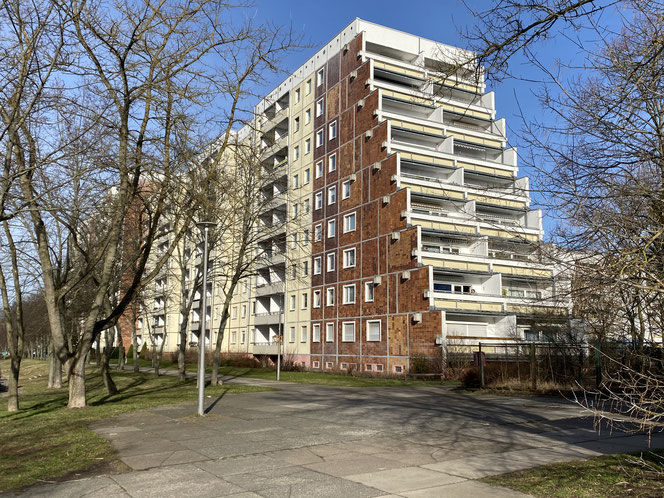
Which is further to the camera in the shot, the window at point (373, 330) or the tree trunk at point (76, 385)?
the window at point (373, 330)

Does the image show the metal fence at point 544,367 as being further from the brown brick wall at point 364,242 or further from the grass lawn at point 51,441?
the grass lawn at point 51,441

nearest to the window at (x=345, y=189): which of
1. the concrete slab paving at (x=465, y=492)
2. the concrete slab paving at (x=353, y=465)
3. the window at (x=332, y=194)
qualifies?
the window at (x=332, y=194)

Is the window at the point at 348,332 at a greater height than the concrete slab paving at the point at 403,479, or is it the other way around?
the window at the point at 348,332

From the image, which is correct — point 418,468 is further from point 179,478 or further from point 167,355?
point 167,355

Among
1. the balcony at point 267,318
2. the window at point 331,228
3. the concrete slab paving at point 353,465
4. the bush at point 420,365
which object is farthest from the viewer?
the balcony at point 267,318

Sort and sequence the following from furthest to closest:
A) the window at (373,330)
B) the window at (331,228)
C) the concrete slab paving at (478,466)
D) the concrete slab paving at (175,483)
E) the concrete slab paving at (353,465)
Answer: the window at (331,228) → the window at (373,330) → the concrete slab paving at (353,465) → the concrete slab paving at (478,466) → the concrete slab paving at (175,483)

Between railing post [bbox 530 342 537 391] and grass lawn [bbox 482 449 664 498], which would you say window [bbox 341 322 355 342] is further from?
grass lawn [bbox 482 449 664 498]

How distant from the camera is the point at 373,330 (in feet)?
123

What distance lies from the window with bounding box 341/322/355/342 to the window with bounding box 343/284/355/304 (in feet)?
5.25

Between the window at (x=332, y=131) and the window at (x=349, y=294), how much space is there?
12.4 meters

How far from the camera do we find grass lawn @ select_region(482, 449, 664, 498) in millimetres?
6176

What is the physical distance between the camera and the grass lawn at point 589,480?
618 centimetres

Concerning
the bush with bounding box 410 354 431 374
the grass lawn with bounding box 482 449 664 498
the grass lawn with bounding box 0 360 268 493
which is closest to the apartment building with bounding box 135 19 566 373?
the bush with bounding box 410 354 431 374

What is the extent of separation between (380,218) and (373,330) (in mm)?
7587
